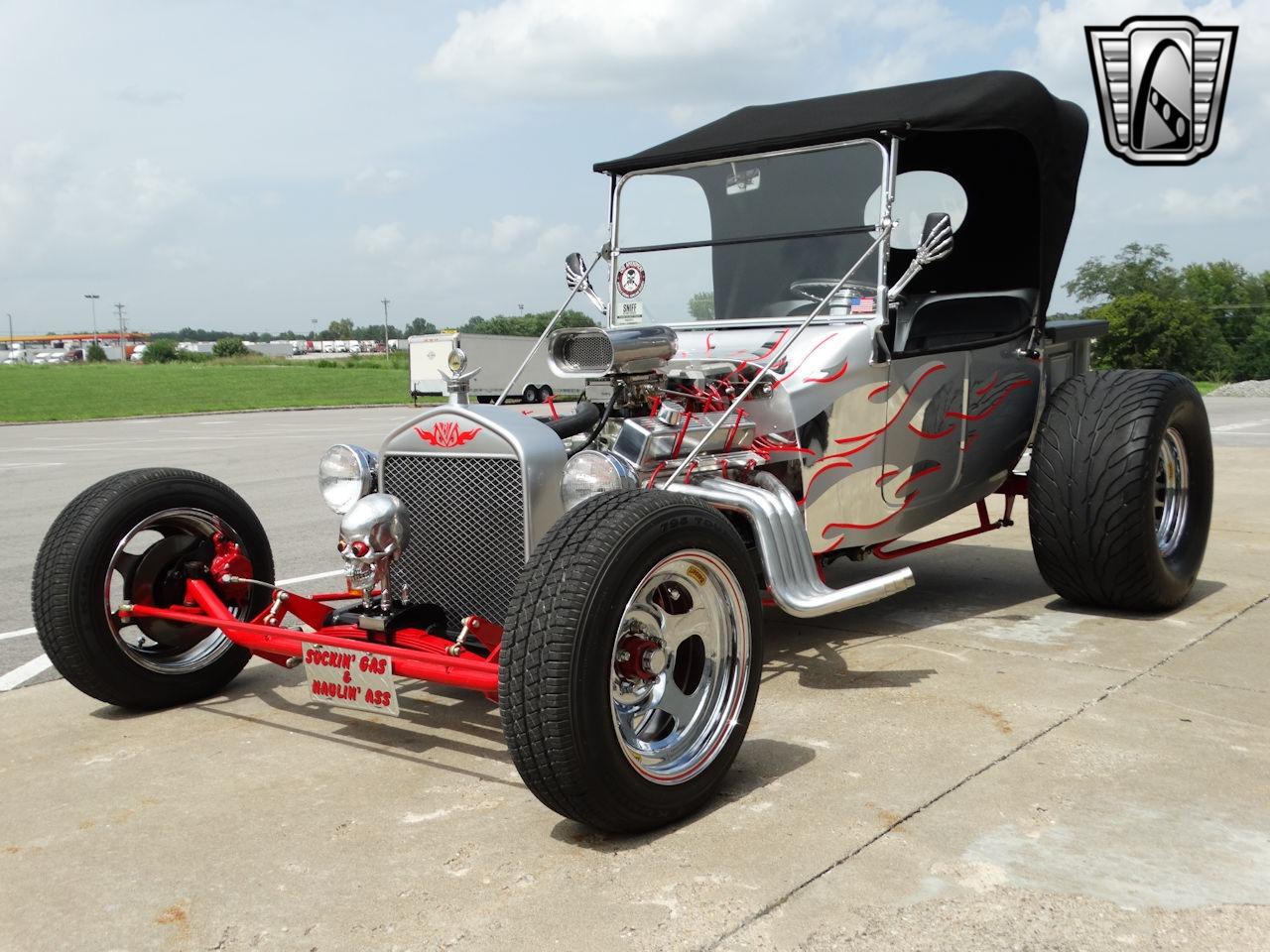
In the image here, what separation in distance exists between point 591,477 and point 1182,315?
71229 mm

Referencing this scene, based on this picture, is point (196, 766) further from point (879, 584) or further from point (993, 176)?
point (993, 176)

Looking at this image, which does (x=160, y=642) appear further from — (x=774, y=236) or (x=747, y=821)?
(x=774, y=236)

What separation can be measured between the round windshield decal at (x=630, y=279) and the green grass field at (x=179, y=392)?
24564 mm

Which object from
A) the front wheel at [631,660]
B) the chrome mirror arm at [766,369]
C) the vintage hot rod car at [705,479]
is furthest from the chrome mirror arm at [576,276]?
the front wheel at [631,660]

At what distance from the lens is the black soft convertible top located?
220 inches

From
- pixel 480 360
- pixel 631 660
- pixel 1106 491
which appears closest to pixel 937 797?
pixel 631 660

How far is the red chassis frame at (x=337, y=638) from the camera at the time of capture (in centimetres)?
351

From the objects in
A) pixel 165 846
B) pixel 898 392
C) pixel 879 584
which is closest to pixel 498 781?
pixel 165 846

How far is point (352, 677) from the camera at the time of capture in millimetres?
Result: 3695

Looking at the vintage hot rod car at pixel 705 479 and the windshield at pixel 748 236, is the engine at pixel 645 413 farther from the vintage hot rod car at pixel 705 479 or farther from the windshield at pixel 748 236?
the windshield at pixel 748 236

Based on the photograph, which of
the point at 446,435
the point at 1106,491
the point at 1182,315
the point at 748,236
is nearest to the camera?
the point at 446,435

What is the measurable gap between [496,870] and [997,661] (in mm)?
2707

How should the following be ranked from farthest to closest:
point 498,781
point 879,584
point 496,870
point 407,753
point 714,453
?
point 714,453 < point 879,584 < point 407,753 < point 498,781 < point 496,870

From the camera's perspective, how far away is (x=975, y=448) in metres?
6.11
